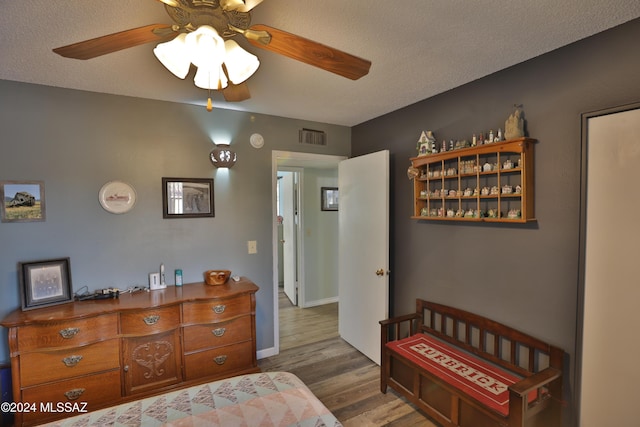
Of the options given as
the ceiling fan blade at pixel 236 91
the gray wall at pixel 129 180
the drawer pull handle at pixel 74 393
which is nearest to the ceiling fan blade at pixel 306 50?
the ceiling fan blade at pixel 236 91

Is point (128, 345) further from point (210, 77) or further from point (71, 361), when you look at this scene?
point (210, 77)

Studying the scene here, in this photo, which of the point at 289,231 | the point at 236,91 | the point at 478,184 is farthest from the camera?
the point at 289,231


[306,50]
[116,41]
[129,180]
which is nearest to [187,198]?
[129,180]

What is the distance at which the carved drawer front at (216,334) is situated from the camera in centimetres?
228

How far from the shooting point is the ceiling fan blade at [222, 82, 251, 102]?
65.4 inches

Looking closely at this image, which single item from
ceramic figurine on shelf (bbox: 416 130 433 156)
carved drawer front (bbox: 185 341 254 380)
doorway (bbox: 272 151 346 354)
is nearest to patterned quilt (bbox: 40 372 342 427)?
carved drawer front (bbox: 185 341 254 380)

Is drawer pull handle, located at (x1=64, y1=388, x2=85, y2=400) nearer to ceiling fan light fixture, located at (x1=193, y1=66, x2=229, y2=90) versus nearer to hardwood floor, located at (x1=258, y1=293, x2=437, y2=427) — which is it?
hardwood floor, located at (x1=258, y1=293, x2=437, y2=427)

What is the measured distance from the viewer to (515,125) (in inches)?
72.8

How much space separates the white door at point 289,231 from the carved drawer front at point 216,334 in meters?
2.15

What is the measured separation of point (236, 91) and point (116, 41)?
2.02 ft

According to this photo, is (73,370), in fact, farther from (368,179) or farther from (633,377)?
(633,377)

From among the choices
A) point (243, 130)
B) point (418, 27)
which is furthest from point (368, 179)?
point (418, 27)

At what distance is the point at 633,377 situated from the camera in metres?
1.48

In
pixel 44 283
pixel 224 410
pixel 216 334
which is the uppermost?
pixel 44 283
